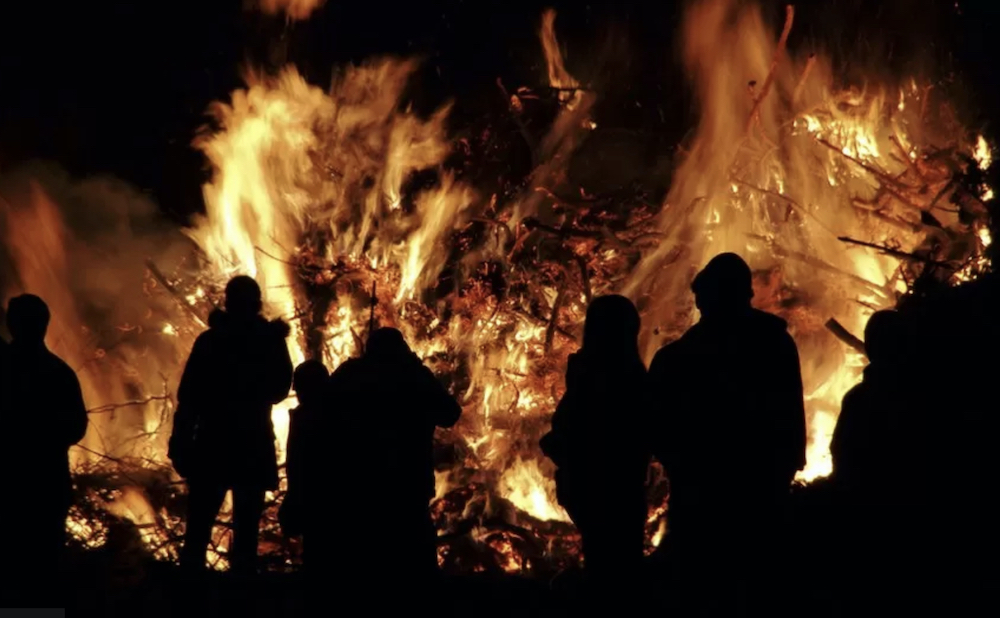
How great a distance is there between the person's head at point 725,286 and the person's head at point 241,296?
270cm

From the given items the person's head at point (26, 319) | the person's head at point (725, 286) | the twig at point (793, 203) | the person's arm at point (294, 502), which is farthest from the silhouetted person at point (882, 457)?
the twig at point (793, 203)

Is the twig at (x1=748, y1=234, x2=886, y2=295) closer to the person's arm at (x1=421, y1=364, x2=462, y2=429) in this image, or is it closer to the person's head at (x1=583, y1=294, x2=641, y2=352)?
the person's head at (x1=583, y1=294, x2=641, y2=352)

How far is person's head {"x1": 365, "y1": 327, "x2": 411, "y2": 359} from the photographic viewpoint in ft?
15.9

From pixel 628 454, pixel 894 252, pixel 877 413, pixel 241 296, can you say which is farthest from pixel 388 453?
pixel 894 252

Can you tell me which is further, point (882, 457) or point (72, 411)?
point (72, 411)

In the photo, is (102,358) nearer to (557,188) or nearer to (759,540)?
(557,188)

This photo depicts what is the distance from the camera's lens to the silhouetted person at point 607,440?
4711mm

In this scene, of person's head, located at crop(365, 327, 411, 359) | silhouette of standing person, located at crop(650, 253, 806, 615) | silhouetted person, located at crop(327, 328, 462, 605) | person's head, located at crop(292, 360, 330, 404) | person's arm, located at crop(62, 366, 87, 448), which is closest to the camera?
silhouette of standing person, located at crop(650, 253, 806, 615)

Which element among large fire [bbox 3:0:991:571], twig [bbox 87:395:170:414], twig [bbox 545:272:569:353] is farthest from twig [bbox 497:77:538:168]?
twig [bbox 87:395:170:414]

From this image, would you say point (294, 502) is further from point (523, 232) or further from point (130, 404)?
point (130, 404)

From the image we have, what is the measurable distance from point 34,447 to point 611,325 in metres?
3.34

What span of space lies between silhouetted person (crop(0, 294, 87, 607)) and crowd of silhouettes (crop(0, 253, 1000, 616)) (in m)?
0.01

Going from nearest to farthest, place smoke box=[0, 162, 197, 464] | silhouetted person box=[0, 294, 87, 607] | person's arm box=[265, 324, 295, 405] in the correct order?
silhouetted person box=[0, 294, 87, 607] < person's arm box=[265, 324, 295, 405] < smoke box=[0, 162, 197, 464]

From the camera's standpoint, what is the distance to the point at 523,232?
35.0ft
